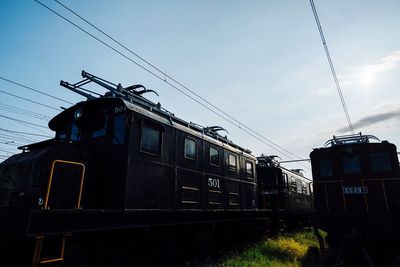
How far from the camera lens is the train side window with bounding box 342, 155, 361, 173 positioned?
1057 centimetres

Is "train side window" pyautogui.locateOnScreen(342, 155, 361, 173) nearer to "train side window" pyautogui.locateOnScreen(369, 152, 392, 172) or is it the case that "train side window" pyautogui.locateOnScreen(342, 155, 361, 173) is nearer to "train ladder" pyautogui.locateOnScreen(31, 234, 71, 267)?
"train side window" pyautogui.locateOnScreen(369, 152, 392, 172)

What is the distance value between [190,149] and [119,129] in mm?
2734

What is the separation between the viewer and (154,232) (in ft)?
24.0

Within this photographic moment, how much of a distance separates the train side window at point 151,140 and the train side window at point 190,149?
1.29 metres

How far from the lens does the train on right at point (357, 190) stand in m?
8.89

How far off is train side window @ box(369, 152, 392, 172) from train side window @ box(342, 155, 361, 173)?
1.49 ft

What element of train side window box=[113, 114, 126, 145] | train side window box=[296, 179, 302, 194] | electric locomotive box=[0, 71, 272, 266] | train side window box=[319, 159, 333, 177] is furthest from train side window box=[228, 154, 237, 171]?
train side window box=[296, 179, 302, 194]

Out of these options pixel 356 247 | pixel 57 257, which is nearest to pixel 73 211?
pixel 57 257

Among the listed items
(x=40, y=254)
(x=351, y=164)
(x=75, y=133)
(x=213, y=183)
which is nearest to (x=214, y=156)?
(x=213, y=183)

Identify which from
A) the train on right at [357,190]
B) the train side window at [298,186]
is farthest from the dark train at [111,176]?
the train side window at [298,186]

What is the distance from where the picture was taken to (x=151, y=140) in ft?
23.8

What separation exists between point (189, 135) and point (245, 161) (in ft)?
16.3

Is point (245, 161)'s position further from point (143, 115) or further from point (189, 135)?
point (143, 115)

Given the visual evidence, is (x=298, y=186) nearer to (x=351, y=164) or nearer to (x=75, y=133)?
(x=351, y=164)
